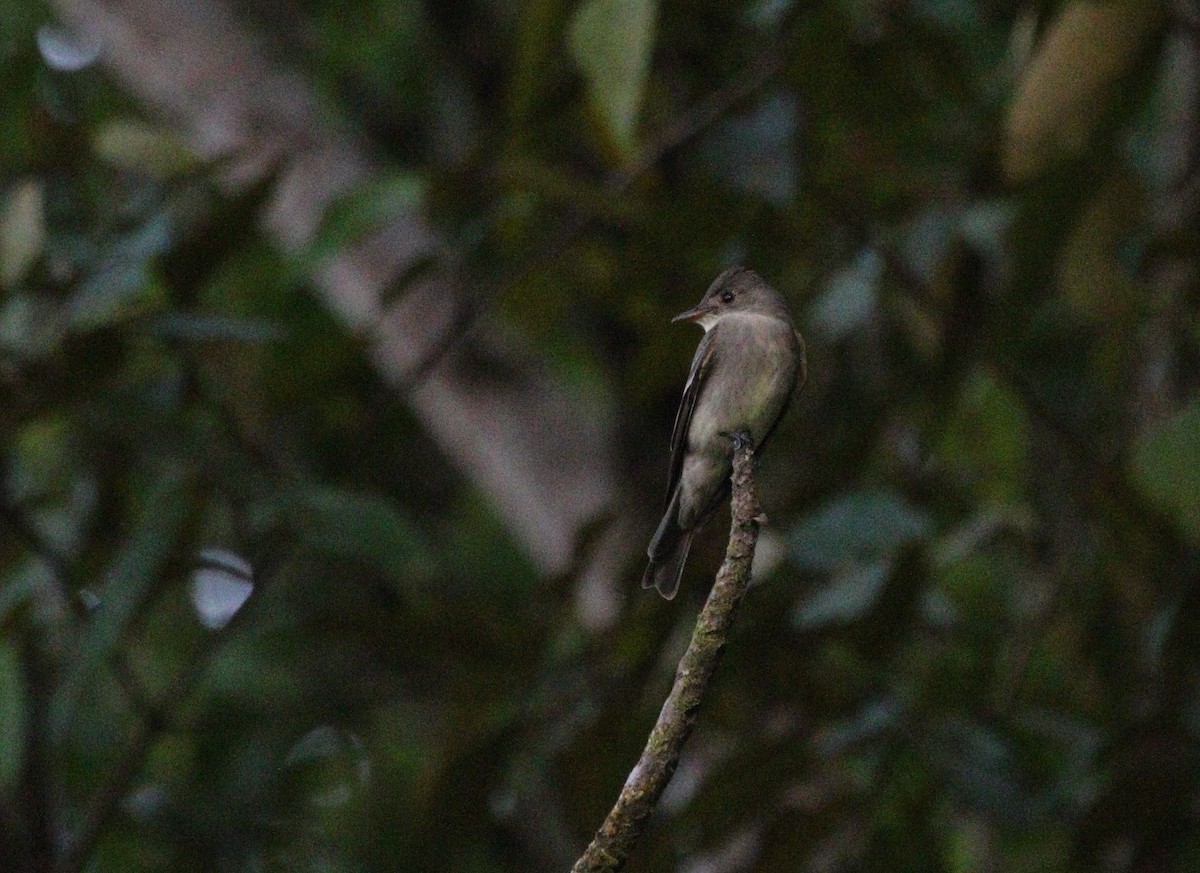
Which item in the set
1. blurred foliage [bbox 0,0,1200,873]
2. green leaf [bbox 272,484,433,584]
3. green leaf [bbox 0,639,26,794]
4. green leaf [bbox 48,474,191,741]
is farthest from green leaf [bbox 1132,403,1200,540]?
green leaf [bbox 0,639,26,794]

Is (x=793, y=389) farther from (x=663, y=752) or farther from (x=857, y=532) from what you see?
(x=857, y=532)

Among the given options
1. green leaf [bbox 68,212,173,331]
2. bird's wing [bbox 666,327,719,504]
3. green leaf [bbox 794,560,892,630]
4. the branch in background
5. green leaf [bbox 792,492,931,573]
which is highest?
the branch in background

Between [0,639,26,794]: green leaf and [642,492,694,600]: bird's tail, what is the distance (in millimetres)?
1821

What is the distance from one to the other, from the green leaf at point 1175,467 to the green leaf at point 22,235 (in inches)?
95.8

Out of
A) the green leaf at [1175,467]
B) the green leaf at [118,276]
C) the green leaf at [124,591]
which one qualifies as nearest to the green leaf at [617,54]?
the green leaf at [118,276]

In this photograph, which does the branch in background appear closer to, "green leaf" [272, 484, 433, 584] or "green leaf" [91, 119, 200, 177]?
"green leaf" [272, 484, 433, 584]

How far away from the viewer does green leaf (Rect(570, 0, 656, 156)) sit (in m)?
2.90

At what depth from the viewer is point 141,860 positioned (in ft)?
16.8

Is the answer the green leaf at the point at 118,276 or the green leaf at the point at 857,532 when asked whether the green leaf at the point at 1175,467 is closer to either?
the green leaf at the point at 857,532

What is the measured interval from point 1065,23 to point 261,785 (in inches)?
112

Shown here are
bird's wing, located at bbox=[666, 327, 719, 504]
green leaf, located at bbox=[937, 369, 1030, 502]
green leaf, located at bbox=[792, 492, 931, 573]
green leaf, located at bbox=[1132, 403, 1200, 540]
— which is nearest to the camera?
bird's wing, located at bbox=[666, 327, 719, 504]

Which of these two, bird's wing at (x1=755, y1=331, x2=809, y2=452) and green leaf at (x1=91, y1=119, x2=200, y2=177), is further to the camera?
green leaf at (x1=91, y1=119, x2=200, y2=177)

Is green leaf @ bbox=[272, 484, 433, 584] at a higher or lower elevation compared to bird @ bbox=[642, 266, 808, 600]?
lower

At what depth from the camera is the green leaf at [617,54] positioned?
290cm
